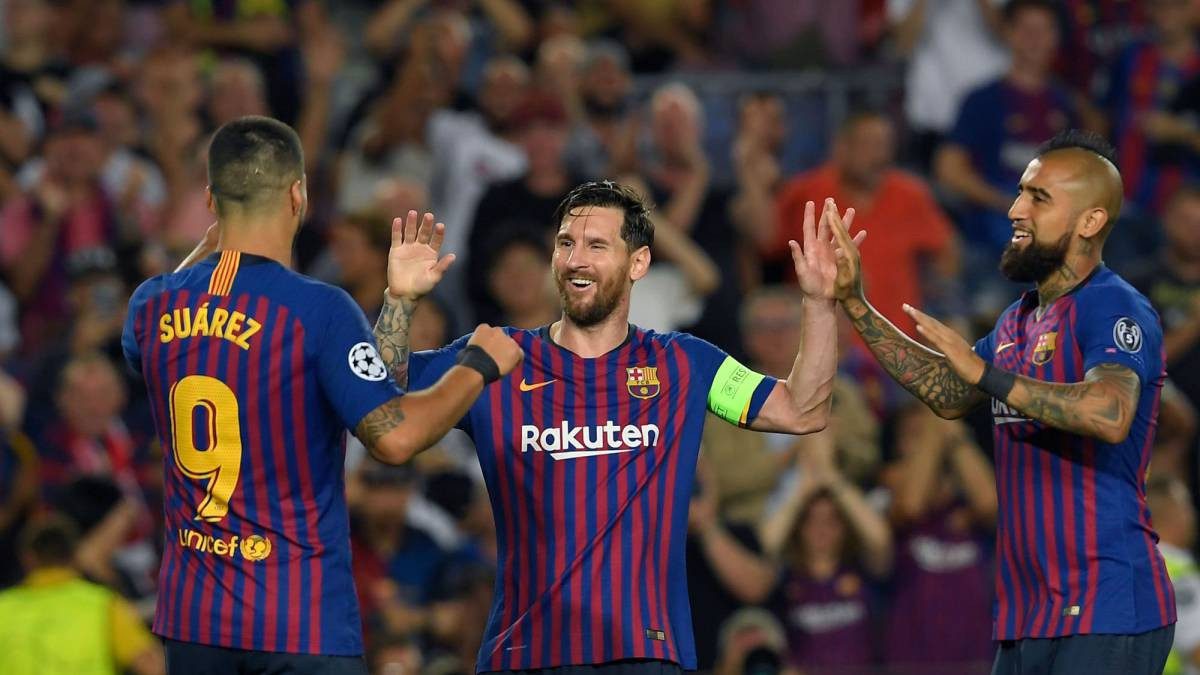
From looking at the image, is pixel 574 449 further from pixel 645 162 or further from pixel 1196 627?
pixel 645 162

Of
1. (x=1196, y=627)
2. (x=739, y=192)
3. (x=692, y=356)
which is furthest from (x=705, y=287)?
(x=692, y=356)

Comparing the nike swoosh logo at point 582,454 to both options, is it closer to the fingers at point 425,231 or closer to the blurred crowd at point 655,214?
the fingers at point 425,231

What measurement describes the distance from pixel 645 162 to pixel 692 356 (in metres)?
5.77

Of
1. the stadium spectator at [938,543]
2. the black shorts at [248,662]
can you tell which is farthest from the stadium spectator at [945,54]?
the black shorts at [248,662]

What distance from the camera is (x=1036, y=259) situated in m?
6.54

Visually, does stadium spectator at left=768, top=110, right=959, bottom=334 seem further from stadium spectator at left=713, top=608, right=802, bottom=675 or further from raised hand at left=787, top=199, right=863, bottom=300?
raised hand at left=787, top=199, right=863, bottom=300

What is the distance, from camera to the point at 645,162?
1203cm

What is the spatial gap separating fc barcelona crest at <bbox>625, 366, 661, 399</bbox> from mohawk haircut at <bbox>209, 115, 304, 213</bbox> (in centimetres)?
133

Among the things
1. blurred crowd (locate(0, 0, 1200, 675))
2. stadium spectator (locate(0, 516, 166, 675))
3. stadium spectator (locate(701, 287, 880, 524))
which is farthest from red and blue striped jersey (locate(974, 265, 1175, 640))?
stadium spectator (locate(0, 516, 166, 675))

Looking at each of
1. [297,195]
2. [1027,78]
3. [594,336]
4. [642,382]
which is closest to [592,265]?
[594,336]

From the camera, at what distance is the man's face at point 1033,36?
40.5 ft

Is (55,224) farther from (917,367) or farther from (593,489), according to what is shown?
(917,367)

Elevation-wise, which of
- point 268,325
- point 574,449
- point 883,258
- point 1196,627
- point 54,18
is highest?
point 54,18

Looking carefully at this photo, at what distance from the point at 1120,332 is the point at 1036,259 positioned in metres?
0.46
